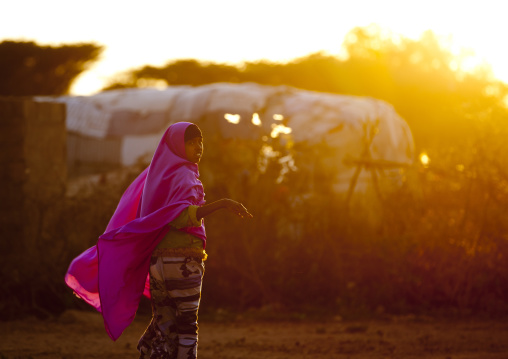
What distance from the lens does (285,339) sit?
724 cm

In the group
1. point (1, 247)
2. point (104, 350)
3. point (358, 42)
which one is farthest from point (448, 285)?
point (358, 42)

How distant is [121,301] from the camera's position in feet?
16.3

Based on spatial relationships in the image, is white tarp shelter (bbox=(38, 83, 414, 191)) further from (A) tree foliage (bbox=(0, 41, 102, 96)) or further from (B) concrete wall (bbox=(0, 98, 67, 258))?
(A) tree foliage (bbox=(0, 41, 102, 96))

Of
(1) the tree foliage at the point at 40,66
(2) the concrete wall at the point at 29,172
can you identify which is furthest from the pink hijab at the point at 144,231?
(1) the tree foliage at the point at 40,66

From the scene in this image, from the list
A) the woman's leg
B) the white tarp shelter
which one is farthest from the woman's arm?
the white tarp shelter

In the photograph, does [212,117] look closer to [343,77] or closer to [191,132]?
[191,132]

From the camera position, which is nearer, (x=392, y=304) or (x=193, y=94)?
(x=392, y=304)

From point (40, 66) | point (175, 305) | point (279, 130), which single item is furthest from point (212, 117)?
point (40, 66)

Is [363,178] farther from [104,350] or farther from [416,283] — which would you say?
[104,350]

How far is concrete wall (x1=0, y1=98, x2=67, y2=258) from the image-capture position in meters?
8.47

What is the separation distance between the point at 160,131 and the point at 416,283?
251 inches

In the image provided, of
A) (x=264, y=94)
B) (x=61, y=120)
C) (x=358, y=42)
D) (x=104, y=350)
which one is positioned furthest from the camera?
(x=358, y=42)

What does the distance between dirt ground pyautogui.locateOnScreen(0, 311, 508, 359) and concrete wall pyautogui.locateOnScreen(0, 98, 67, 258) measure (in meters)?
1.01

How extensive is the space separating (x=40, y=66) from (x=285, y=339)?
2654cm
